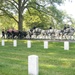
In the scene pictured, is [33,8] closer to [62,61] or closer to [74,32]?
[74,32]

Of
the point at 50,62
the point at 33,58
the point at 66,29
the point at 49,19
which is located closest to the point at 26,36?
the point at 66,29

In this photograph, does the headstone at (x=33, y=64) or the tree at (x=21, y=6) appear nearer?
the headstone at (x=33, y=64)

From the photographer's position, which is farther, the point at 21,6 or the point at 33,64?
the point at 21,6

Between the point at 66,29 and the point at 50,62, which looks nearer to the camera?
the point at 50,62

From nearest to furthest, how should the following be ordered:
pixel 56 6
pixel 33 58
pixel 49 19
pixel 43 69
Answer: pixel 33 58, pixel 43 69, pixel 56 6, pixel 49 19

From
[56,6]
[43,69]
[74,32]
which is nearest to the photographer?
[43,69]

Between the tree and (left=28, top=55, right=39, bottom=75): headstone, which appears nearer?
(left=28, top=55, right=39, bottom=75): headstone

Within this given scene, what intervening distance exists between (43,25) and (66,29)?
59.1 ft

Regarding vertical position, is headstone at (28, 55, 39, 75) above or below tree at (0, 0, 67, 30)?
below

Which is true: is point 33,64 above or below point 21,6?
below

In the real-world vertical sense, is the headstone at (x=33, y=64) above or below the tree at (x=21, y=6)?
below

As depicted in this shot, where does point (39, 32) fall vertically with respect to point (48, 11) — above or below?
below

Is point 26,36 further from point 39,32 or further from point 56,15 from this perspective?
point 56,15

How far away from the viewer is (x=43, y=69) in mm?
10359
